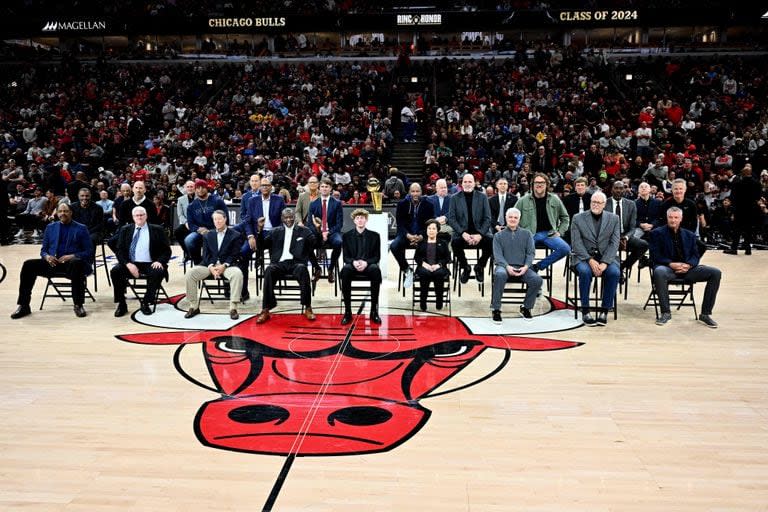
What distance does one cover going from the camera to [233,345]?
6.43 m

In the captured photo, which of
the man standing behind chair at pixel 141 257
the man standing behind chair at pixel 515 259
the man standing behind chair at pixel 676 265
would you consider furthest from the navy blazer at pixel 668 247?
the man standing behind chair at pixel 141 257

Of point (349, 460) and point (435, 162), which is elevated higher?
point (435, 162)

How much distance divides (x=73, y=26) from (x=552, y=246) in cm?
2606

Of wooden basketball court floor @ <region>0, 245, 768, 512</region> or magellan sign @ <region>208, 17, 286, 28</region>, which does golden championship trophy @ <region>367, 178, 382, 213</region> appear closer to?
wooden basketball court floor @ <region>0, 245, 768, 512</region>

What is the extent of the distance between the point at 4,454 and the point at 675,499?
4146 millimetres

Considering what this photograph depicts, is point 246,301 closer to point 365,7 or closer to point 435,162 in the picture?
point 435,162

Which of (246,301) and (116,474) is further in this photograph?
(246,301)

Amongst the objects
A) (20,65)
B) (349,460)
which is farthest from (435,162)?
(20,65)

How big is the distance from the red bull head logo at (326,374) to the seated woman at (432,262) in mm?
470

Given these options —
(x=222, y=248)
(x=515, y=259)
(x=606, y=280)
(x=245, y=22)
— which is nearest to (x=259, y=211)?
(x=222, y=248)

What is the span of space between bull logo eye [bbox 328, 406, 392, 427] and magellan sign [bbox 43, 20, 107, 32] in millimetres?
27144

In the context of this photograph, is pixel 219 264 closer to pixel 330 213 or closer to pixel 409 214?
pixel 330 213

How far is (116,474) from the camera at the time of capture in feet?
12.6

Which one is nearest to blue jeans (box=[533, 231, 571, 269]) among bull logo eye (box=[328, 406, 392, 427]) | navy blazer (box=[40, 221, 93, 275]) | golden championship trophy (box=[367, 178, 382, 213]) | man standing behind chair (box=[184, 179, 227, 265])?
golden championship trophy (box=[367, 178, 382, 213])
